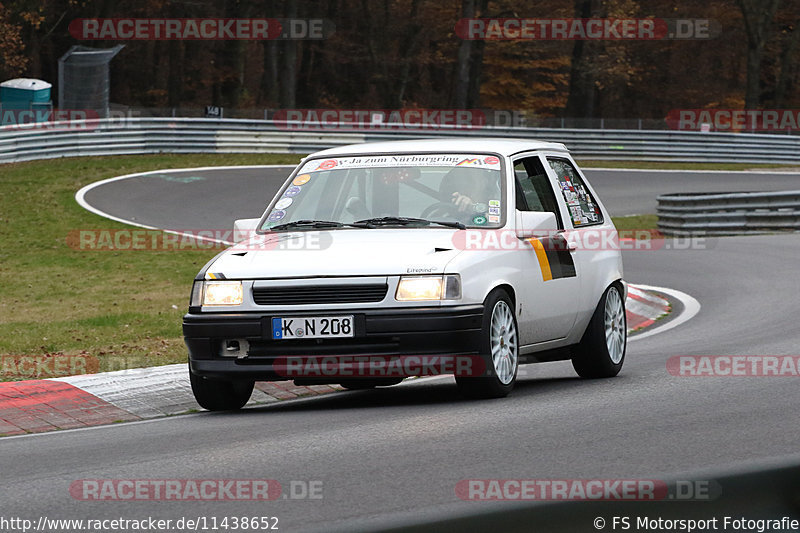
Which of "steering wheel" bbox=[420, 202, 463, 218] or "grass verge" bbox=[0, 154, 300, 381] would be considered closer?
"steering wheel" bbox=[420, 202, 463, 218]

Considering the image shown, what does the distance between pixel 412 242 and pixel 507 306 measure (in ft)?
2.49

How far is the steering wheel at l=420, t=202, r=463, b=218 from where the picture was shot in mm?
8555

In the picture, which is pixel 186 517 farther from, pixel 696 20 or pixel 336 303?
pixel 696 20

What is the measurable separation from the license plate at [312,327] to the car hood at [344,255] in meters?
0.27

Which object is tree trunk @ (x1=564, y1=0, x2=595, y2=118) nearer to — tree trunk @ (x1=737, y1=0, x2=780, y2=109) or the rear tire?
tree trunk @ (x1=737, y1=0, x2=780, y2=109)

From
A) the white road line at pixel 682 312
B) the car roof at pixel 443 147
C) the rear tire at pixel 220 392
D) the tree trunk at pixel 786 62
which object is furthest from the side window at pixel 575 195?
the tree trunk at pixel 786 62

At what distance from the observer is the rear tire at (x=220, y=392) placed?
8.20 meters

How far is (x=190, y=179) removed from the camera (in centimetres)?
3038

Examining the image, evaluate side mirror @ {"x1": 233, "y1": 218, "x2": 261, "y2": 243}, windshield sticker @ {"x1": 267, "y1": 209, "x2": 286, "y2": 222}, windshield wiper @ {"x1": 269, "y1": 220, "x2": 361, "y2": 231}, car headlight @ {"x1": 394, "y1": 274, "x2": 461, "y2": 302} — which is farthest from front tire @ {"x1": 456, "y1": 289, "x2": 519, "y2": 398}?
side mirror @ {"x1": 233, "y1": 218, "x2": 261, "y2": 243}

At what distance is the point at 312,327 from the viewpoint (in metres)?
7.64

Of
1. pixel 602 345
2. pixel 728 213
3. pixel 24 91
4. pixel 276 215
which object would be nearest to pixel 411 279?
pixel 276 215

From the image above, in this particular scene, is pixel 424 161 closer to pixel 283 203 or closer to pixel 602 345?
pixel 283 203

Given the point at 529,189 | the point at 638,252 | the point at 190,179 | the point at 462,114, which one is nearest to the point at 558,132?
the point at 462,114

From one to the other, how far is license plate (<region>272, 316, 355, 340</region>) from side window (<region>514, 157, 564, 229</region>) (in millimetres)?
1853
